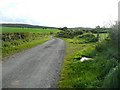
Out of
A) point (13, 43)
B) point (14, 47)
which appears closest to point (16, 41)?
point (13, 43)

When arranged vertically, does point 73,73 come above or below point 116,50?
below

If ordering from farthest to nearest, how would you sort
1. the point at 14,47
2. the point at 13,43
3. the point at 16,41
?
the point at 16,41 → the point at 13,43 → the point at 14,47

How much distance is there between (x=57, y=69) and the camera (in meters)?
17.3

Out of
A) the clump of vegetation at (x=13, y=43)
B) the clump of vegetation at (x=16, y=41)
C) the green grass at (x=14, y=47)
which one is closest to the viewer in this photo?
the green grass at (x=14, y=47)

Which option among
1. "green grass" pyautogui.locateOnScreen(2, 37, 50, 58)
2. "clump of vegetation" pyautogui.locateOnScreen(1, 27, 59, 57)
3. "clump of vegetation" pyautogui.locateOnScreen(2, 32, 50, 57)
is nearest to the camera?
"green grass" pyautogui.locateOnScreen(2, 37, 50, 58)

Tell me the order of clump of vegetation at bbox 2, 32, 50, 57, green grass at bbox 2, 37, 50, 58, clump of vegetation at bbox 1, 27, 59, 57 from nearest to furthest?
green grass at bbox 2, 37, 50, 58
clump of vegetation at bbox 2, 32, 50, 57
clump of vegetation at bbox 1, 27, 59, 57

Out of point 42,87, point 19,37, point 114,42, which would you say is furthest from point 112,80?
point 19,37

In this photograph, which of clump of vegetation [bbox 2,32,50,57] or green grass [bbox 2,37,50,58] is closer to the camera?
green grass [bbox 2,37,50,58]

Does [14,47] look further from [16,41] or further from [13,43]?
[16,41]

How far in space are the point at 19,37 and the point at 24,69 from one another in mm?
33680

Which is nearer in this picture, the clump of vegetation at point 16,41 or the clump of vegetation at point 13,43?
the clump of vegetation at point 13,43

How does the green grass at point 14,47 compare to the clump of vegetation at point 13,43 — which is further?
the clump of vegetation at point 13,43

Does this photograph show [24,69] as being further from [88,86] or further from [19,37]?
[19,37]

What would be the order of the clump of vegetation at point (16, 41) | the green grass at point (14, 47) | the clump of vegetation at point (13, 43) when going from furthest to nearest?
1. the clump of vegetation at point (16, 41)
2. the clump of vegetation at point (13, 43)
3. the green grass at point (14, 47)
